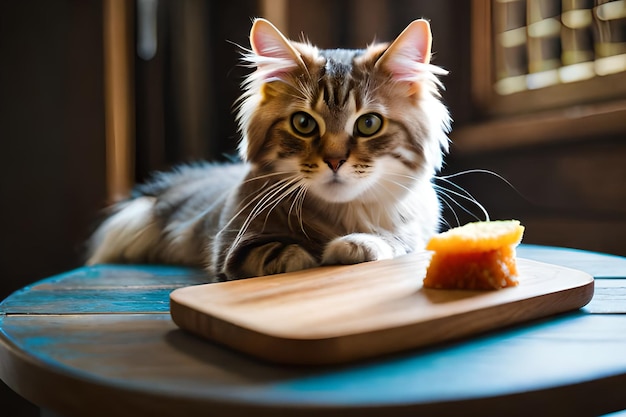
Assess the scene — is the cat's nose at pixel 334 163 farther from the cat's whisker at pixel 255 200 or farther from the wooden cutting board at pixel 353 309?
the wooden cutting board at pixel 353 309

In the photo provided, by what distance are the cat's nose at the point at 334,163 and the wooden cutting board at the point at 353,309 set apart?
0.21 meters

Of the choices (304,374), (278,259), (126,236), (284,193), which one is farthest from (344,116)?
(126,236)

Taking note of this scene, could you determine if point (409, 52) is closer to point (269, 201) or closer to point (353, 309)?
point (269, 201)

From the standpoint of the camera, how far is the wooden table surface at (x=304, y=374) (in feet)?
1.99

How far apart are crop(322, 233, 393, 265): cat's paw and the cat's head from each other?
0.31 feet

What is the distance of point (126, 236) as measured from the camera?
1706 millimetres

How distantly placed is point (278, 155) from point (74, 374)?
662mm

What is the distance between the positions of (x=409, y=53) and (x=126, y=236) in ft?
2.92

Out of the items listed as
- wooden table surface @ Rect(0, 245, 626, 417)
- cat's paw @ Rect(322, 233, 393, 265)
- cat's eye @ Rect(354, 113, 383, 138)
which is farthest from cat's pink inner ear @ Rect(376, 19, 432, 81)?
wooden table surface @ Rect(0, 245, 626, 417)

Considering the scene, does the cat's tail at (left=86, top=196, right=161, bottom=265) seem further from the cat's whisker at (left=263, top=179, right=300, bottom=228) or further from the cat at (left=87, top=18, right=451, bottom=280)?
the cat's whisker at (left=263, top=179, right=300, bottom=228)

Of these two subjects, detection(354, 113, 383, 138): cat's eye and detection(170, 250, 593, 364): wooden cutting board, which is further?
detection(354, 113, 383, 138): cat's eye

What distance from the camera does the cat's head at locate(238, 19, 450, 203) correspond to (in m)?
1.20

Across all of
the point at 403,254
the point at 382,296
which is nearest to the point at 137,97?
the point at 403,254

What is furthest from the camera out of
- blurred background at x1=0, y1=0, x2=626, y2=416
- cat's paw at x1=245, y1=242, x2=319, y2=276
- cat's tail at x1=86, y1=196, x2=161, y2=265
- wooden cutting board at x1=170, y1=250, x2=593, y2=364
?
blurred background at x1=0, y1=0, x2=626, y2=416
